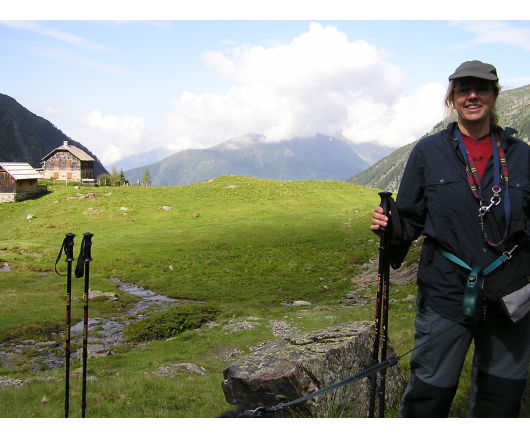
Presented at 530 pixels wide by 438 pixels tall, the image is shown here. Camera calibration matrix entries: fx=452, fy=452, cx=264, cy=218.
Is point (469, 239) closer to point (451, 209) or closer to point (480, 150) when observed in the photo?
point (451, 209)

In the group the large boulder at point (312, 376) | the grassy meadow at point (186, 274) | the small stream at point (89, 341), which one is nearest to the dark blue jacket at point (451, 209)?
the large boulder at point (312, 376)

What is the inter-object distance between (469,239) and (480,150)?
1156 mm

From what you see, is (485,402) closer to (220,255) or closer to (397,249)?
(397,249)

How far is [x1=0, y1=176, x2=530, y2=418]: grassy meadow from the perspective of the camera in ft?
42.5

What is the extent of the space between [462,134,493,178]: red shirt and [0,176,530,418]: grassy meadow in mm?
4578

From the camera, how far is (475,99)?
17.8 feet

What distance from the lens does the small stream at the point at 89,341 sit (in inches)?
852

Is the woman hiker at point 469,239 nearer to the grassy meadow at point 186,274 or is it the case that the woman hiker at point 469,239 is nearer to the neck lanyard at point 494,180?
the neck lanyard at point 494,180

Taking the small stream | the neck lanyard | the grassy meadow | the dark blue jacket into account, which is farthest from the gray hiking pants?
the small stream

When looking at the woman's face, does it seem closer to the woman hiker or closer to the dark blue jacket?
the woman hiker

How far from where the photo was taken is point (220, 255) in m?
49.2

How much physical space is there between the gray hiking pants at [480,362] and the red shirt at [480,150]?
1763 millimetres

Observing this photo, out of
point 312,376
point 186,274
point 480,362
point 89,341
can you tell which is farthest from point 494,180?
point 186,274

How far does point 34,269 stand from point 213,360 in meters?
31.8
